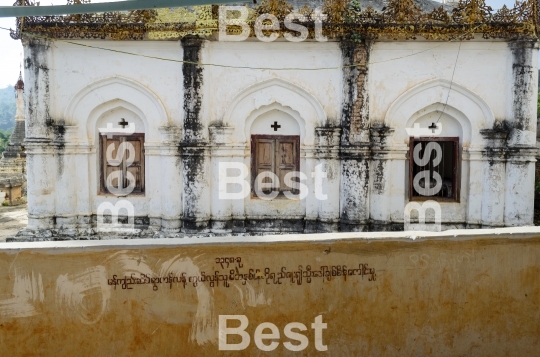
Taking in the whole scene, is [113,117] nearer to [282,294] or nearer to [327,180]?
[327,180]

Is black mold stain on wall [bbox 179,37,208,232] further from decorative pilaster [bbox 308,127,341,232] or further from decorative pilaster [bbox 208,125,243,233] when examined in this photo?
decorative pilaster [bbox 308,127,341,232]

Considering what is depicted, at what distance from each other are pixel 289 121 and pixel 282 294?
5.23m

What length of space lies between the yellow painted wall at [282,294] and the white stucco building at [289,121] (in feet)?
14.3

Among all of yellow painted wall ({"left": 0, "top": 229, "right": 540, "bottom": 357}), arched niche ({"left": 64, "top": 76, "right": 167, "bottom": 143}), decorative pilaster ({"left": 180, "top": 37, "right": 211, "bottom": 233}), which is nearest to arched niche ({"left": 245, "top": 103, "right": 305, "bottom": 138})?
decorative pilaster ({"left": 180, "top": 37, "right": 211, "bottom": 233})

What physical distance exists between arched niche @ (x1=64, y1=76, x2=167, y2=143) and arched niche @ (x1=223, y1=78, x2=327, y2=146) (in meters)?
1.30

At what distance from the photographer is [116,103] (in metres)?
8.79

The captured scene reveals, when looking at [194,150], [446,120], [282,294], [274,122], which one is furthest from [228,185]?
[282,294]

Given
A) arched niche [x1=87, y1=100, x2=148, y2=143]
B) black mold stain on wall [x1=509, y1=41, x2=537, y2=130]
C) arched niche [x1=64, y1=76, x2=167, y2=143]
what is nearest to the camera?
black mold stain on wall [x1=509, y1=41, x2=537, y2=130]

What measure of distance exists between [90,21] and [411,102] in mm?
5794

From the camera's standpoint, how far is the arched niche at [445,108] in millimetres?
8367

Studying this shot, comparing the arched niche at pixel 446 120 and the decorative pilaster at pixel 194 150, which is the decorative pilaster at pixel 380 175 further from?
the decorative pilaster at pixel 194 150

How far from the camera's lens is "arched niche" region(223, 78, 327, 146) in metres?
8.50

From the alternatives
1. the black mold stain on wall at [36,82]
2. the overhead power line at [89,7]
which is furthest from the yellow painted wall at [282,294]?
the black mold stain on wall at [36,82]

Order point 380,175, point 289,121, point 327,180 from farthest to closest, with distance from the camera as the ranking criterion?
point 289,121 < point 327,180 < point 380,175
